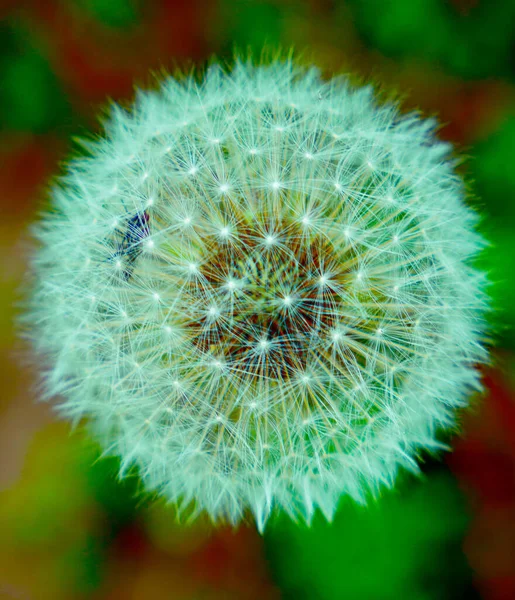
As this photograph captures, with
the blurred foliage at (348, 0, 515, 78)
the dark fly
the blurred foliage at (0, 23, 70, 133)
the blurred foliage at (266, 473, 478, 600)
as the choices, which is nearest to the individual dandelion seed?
the dark fly

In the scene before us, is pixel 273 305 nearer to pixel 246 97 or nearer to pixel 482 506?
pixel 246 97

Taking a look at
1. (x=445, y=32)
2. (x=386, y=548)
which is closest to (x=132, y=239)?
(x=386, y=548)

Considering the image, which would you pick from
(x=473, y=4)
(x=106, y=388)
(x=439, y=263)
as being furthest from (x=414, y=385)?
(x=473, y=4)

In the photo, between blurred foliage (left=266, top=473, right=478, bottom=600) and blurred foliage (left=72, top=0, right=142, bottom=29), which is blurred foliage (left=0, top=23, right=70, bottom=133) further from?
blurred foliage (left=266, top=473, right=478, bottom=600)

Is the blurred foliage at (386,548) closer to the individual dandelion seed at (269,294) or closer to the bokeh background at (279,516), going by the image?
the bokeh background at (279,516)

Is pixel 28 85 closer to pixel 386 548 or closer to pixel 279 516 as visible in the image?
pixel 279 516

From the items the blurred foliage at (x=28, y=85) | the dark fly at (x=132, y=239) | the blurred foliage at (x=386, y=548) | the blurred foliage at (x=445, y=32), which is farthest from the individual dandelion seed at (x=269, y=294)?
the blurred foliage at (x=28, y=85)
